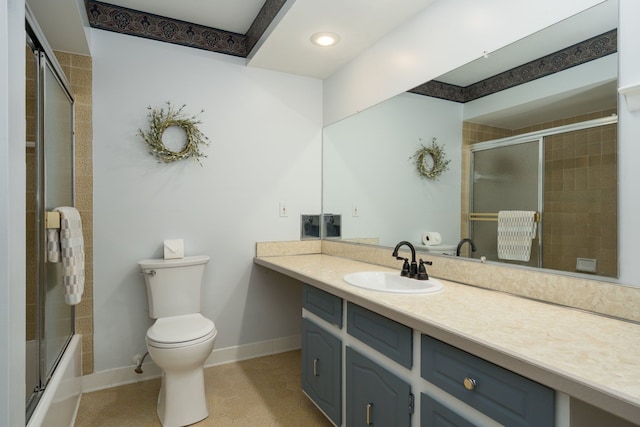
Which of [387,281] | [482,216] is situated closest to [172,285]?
[387,281]

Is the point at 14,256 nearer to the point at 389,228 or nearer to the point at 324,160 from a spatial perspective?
the point at 389,228

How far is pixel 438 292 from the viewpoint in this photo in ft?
5.23

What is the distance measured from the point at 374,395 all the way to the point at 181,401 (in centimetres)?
114

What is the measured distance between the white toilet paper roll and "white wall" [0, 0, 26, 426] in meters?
1.77

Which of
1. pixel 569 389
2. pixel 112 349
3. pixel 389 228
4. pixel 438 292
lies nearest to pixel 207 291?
pixel 112 349

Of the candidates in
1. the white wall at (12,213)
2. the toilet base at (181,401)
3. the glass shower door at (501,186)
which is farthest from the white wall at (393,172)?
the white wall at (12,213)

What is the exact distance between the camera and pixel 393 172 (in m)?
2.34

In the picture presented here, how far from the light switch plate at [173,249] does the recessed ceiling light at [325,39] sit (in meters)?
1.61

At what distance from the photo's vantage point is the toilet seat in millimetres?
1909

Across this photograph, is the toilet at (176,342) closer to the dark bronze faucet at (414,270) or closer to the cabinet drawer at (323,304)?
the cabinet drawer at (323,304)

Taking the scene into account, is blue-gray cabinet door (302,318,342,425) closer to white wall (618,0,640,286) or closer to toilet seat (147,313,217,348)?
toilet seat (147,313,217,348)

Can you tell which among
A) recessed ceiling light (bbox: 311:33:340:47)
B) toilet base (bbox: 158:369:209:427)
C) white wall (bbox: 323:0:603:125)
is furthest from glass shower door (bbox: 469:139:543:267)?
toilet base (bbox: 158:369:209:427)

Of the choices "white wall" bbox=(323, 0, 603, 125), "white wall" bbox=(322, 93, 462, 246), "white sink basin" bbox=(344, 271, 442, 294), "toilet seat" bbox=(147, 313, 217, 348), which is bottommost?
"toilet seat" bbox=(147, 313, 217, 348)

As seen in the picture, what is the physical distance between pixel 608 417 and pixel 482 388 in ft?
0.94
